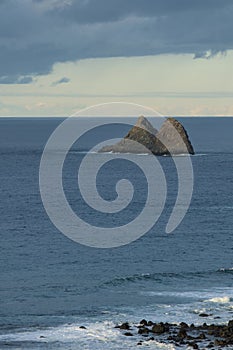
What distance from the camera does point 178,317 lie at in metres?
65.9

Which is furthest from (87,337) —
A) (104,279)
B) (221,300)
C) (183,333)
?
(104,279)

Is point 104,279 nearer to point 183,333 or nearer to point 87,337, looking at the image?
point 87,337

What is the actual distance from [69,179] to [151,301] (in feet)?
384

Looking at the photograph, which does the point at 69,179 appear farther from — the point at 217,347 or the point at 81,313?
the point at 217,347

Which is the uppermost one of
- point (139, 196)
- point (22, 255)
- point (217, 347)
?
point (139, 196)

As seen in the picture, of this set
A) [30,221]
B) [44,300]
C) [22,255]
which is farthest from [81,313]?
[30,221]

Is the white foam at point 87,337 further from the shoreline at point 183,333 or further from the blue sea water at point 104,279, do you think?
the shoreline at point 183,333

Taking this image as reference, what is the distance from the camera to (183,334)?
194ft

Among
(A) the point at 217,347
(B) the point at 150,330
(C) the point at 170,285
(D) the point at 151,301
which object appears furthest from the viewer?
(C) the point at 170,285

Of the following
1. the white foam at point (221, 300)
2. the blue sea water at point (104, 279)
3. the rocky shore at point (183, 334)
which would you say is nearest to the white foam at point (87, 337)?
the blue sea water at point (104, 279)

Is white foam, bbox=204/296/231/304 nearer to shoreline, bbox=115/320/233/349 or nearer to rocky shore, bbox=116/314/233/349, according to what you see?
shoreline, bbox=115/320/233/349

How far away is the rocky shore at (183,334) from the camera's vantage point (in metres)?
57.1

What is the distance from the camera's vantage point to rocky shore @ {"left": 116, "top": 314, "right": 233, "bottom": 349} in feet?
187

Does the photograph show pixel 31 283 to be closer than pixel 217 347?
No
